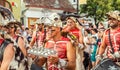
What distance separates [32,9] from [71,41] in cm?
3921

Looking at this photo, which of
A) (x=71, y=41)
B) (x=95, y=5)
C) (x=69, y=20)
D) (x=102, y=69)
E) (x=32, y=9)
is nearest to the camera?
(x=102, y=69)

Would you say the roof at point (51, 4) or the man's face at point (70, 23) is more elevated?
the man's face at point (70, 23)

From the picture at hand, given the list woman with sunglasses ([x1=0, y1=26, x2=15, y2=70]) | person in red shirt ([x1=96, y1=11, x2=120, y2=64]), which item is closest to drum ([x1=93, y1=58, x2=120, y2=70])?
woman with sunglasses ([x1=0, y1=26, x2=15, y2=70])

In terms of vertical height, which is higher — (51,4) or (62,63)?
(62,63)

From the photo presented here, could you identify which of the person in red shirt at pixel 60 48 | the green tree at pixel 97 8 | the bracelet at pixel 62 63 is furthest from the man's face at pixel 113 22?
the green tree at pixel 97 8

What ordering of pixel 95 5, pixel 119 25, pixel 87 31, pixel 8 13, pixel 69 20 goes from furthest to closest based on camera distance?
pixel 95 5
pixel 87 31
pixel 69 20
pixel 119 25
pixel 8 13

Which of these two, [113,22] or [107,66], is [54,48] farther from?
[113,22]

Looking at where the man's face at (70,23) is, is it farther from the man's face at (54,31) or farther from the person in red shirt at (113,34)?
the man's face at (54,31)

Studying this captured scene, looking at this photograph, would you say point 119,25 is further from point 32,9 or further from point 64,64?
point 32,9

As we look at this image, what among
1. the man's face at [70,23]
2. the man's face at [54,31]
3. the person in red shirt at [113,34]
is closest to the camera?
the man's face at [54,31]

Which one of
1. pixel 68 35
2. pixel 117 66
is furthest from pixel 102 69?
pixel 68 35

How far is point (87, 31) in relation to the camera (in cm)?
1669

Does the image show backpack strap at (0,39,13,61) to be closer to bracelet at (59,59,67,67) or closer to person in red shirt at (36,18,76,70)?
person in red shirt at (36,18,76,70)

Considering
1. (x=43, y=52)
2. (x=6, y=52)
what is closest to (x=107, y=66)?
(x=43, y=52)
